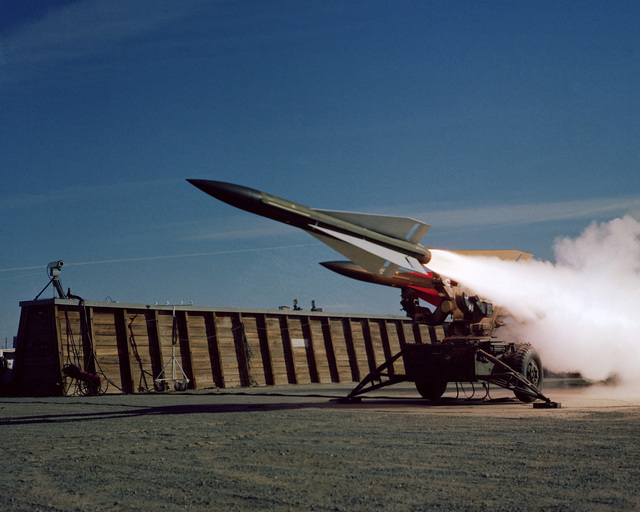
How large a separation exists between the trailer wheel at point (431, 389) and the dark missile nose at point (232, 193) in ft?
24.5

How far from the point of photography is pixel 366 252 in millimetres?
17250

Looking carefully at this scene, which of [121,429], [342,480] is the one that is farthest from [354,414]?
Result: [342,480]

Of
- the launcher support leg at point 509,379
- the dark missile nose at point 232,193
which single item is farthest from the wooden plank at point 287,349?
the dark missile nose at point 232,193

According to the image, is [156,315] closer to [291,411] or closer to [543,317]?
[291,411]

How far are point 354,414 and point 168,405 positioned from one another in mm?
5928

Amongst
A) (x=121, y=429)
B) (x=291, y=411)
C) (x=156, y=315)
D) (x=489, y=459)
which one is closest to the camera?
(x=489, y=459)

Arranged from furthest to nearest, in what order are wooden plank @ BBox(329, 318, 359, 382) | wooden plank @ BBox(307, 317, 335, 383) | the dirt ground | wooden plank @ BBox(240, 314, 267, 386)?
wooden plank @ BBox(329, 318, 359, 382)
wooden plank @ BBox(307, 317, 335, 383)
wooden plank @ BBox(240, 314, 267, 386)
the dirt ground

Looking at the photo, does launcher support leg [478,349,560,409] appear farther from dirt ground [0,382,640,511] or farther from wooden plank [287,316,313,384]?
wooden plank [287,316,313,384]

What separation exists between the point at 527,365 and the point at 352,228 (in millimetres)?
6068

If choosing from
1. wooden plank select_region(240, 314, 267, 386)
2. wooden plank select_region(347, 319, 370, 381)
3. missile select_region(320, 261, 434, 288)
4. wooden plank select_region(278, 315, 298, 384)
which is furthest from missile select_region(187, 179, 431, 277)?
wooden plank select_region(347, 319, 370, 381)

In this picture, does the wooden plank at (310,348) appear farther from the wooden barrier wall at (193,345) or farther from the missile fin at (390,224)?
the missile fin at (390,224)

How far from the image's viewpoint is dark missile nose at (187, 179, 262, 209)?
15375mm

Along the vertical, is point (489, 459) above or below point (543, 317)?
below

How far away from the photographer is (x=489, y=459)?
7684 millimetres
